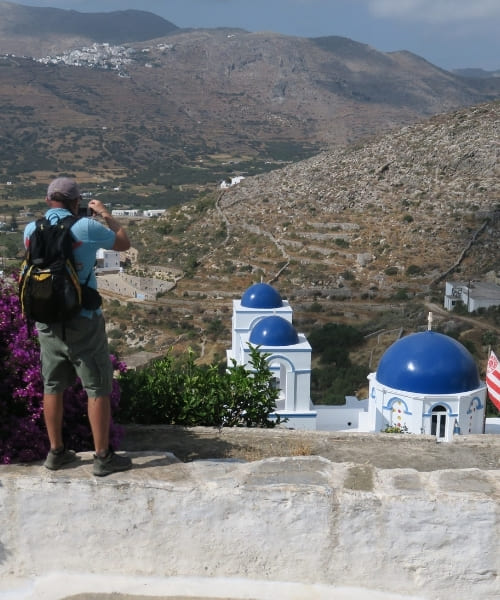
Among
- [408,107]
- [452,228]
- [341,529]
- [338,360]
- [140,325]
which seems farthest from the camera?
[408,107]

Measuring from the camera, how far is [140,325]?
1394 inches

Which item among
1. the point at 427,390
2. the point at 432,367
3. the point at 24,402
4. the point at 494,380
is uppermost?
the point at 24,402

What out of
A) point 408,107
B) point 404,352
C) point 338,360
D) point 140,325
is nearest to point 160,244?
point 140,325

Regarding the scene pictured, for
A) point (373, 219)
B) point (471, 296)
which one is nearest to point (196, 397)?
point (471, 296)

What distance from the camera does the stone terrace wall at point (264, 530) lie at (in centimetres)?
294

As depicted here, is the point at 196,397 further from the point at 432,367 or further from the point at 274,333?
the point at 274,333

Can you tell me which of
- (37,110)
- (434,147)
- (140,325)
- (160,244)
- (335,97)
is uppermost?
(335,97)

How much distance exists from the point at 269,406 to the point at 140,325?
2994 centimetres

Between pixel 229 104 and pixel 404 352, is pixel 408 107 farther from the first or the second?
pixel 404 352

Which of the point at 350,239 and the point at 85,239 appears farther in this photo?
the point at 350,239

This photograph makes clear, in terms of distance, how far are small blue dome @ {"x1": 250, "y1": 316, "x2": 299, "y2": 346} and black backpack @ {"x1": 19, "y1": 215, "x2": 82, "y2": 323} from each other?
34.4ft

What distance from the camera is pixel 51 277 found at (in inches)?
119

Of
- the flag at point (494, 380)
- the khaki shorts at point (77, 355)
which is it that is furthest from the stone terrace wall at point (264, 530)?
the flag at point (494, 380)

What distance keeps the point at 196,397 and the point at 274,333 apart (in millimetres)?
8309
